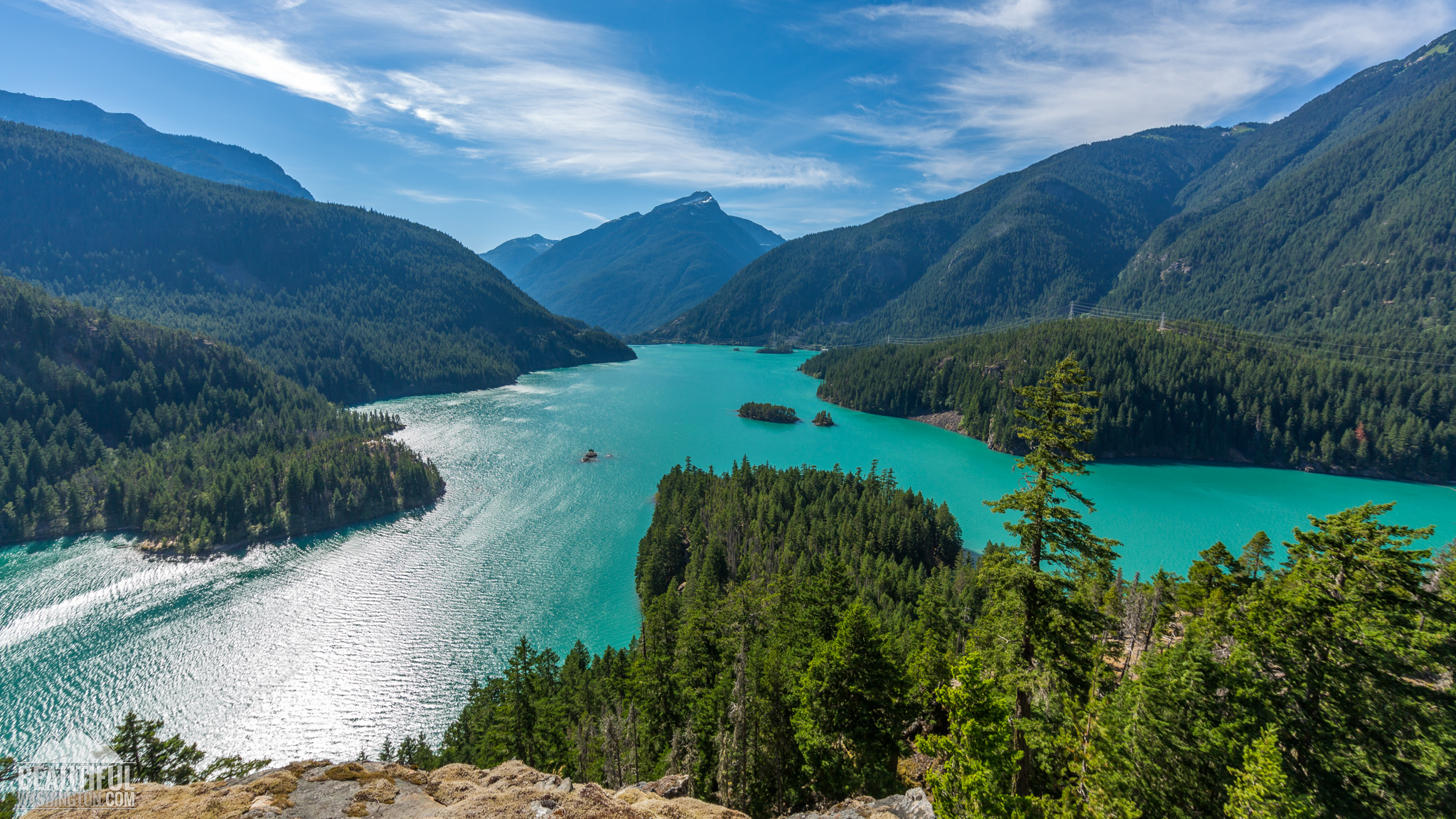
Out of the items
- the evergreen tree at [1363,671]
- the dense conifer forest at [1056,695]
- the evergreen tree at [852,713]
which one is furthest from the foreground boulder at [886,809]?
the evergreen tree at [1363,671]

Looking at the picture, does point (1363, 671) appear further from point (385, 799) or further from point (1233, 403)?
point (1233, 403)

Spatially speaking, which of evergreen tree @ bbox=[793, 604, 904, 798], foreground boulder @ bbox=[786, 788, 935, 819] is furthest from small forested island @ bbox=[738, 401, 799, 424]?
foreground boulder @ bbox=[786, 788, 935, 819]

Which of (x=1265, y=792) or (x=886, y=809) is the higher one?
(x=1265, y=792)

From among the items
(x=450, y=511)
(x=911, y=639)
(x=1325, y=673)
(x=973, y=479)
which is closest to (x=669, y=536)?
(x=911, y=639)

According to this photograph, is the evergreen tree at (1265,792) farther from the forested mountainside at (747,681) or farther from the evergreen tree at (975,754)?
the forested mountainside at (747,681)

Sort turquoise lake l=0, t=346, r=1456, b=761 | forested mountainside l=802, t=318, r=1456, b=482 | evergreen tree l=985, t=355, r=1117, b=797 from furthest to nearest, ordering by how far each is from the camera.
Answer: forested mountainside l=802, t=318, r=1456, b=482
turquoise lake l=0, t=346, r=1456, b=761
evergreen tree l=985, t=355, r=1117, b=797

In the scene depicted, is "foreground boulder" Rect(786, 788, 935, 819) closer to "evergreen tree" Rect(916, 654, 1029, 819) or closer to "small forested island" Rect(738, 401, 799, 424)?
"evergreen tree" Rect(916, 654, 1029, 819)

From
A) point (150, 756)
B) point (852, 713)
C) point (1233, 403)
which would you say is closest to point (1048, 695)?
point (852, 713)
